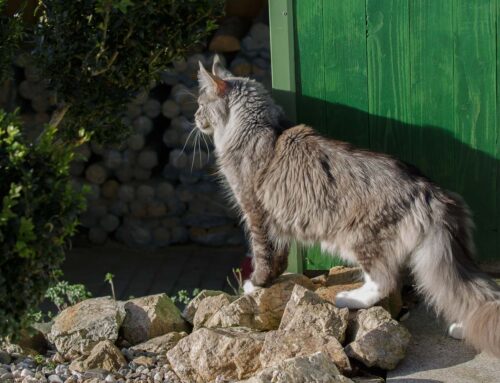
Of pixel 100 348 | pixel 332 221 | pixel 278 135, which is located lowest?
pixel 100 348

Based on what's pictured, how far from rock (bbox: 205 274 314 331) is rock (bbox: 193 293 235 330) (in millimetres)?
50

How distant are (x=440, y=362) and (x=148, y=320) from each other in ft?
4.96

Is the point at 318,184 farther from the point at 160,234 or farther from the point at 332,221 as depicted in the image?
the point at 160,234

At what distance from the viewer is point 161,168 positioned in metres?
7.97

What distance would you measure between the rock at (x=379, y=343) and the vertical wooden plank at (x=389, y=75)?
1.27 meters

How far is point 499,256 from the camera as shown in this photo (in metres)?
5.14

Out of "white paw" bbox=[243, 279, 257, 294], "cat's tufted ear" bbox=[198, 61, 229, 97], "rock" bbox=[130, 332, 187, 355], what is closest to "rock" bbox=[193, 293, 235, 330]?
"rock" bbox=[130, 332, 187, 355]

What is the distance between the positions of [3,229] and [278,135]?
2275mm

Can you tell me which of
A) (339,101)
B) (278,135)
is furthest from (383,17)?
(278,135)

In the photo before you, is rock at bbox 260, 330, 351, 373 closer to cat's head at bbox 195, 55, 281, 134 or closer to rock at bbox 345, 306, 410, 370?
rock at bbox 345, 306, 410, 370

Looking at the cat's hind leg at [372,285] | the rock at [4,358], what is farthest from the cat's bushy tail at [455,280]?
the rock at [4,358]

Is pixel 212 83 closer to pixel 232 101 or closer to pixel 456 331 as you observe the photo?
pixel 232 101

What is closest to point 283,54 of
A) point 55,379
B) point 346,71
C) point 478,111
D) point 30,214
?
point 346,71

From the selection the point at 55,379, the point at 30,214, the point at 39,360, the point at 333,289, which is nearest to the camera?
the point at 30,214
